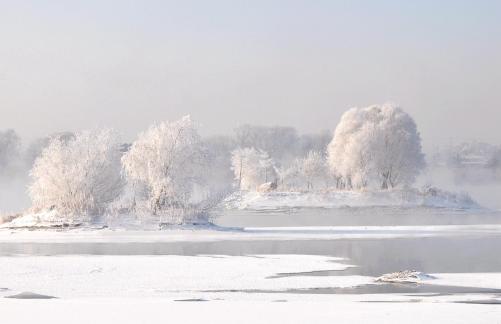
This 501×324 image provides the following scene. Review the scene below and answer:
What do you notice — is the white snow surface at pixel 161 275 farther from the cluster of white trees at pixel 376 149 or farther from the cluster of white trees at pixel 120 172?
the cluster of white trees at pixel 376 149

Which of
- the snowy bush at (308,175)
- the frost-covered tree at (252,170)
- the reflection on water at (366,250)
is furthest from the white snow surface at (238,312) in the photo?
the frost-covered tree at (252,170)

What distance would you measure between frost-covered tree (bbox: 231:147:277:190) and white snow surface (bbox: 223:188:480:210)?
14.2 m

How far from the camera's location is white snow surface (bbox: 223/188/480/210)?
7669 centimetres

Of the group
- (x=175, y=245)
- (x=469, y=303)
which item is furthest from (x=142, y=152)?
(x=469, y=303)

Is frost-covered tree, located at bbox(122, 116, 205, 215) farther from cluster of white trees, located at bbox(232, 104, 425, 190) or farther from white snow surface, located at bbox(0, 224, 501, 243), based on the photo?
cluster of white trees, located at bbox(232, 104, 425, 190)

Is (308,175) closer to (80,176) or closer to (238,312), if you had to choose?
(80,176)

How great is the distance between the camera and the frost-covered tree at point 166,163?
4700 centimetres

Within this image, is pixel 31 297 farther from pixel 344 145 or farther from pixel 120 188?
pixel 344 145

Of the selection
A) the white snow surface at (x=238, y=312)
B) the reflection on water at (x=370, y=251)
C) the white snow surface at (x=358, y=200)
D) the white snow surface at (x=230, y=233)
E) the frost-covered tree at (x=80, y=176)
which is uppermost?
the frost-covered tree at (x=80, y=176)

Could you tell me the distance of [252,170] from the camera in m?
98.8

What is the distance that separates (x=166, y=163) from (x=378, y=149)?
36724mm

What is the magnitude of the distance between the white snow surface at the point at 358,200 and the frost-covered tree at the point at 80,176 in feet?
103

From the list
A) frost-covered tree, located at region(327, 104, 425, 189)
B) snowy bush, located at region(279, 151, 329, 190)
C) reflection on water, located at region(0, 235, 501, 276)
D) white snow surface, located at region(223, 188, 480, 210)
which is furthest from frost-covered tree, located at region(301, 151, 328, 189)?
reflection on water, located at region(0, 235, 501, 276)

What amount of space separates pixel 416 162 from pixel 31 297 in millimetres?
66189
